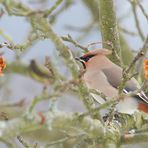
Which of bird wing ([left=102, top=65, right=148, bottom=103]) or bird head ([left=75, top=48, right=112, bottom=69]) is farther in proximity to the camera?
bird wing ([left=102, top=65, right=148, bottom=103])

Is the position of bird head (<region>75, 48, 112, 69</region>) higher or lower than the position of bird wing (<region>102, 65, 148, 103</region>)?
higher

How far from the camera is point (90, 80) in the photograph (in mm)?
2229

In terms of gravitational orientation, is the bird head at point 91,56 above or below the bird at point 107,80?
above

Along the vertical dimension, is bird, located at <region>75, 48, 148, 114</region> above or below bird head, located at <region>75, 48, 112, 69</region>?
below

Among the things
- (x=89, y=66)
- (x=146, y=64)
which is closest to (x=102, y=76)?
(x=89, y=66)

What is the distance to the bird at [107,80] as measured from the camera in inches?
80.9

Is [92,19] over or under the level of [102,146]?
over

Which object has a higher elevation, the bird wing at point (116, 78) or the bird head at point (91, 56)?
the bird head at point (91, 56)

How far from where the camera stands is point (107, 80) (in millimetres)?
2225

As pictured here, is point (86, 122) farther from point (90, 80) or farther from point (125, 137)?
point (90, 80)

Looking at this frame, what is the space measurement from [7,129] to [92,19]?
2377mm

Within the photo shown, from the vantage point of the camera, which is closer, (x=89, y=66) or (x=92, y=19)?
(x=89, y=66)

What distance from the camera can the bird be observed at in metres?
2.05

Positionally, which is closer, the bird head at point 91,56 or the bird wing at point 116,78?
the bird head at point 91,56
